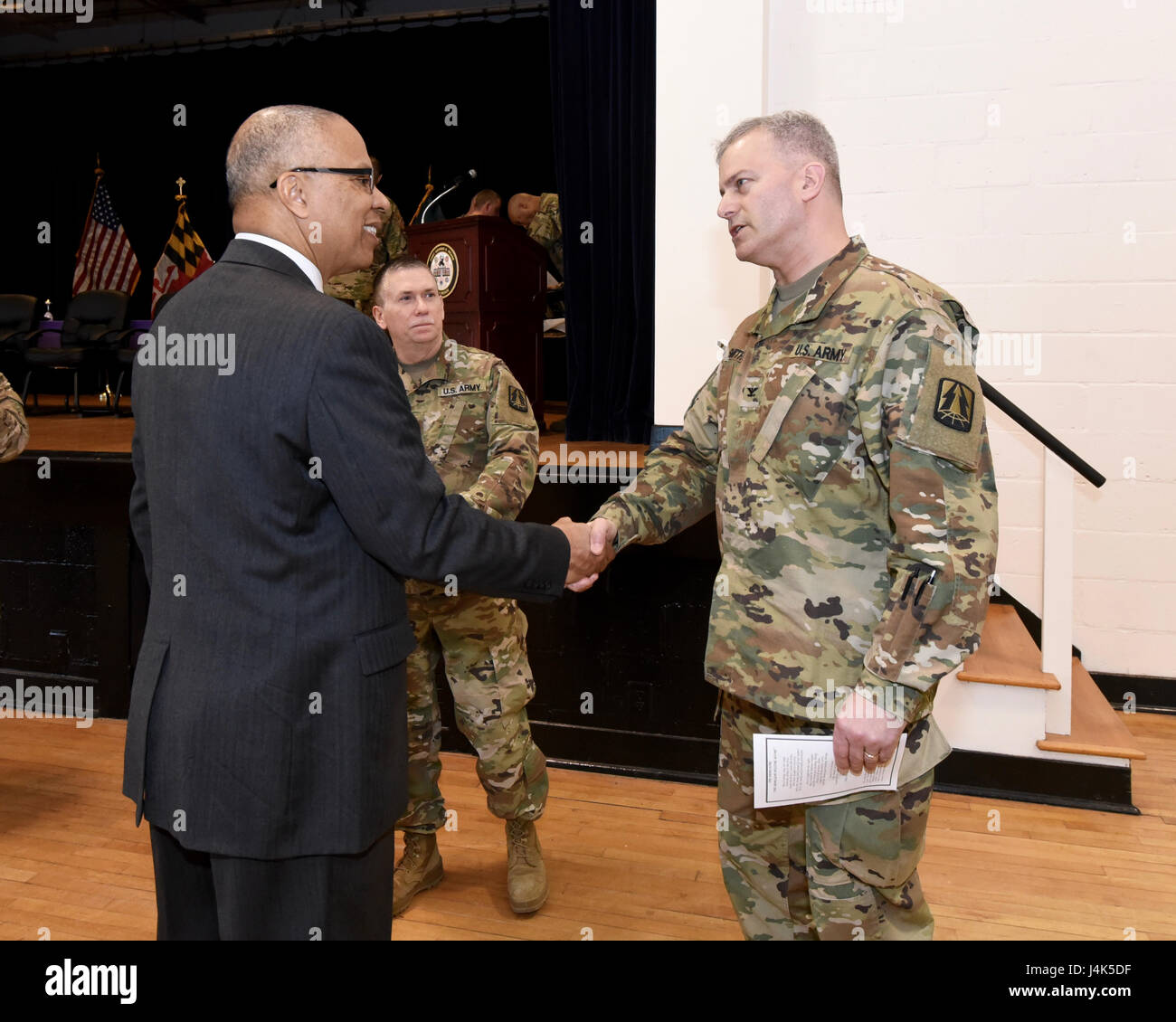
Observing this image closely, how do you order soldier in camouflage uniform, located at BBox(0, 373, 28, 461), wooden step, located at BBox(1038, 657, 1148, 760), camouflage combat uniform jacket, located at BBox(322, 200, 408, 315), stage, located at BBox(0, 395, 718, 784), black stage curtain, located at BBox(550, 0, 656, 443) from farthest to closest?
camouflage combat uniform jacket, located at BBox(322, 200, 408, 315), black stage curtain, located at BBox(550, 0, 656, 443), stage, located at BBox(0, 395, 718, 784), wooden step, located at BBox(1038, 657, 1148, 760), soldier in camouflage uniform, located at BBox(0, 373, 28, 461)

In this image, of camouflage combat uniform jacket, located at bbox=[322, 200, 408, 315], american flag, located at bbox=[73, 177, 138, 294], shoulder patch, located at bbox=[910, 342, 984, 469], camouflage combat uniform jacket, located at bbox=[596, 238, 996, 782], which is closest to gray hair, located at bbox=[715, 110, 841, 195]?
camouflage combat uniform jacket, located at bbox=[596, 238, 996, 782]

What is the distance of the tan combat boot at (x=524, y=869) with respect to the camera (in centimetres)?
254

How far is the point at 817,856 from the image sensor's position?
1.55m

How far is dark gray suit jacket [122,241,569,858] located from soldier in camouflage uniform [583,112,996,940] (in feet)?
1.92

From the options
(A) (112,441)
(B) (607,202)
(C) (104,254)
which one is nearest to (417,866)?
(B) (607,202)

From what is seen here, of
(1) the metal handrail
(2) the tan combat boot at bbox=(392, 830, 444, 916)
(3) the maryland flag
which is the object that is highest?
(3) the maryland flag

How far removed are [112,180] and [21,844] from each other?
8873mm

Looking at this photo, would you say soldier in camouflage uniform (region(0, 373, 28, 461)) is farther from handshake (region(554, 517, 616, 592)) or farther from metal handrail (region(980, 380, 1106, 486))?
metal handrail (region(980, 380, 1106, 486))

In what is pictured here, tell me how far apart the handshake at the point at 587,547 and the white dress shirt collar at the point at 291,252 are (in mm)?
604

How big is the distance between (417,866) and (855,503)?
1.74 m

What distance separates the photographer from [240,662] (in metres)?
1.33

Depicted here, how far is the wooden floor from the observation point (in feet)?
8.14
